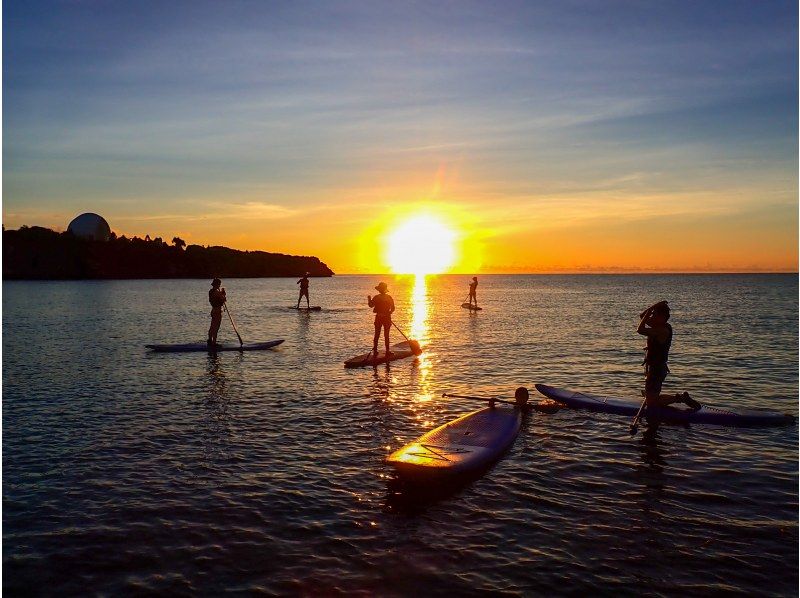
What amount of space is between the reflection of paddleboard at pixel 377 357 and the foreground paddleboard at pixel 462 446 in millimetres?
9878

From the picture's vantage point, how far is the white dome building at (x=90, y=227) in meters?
170

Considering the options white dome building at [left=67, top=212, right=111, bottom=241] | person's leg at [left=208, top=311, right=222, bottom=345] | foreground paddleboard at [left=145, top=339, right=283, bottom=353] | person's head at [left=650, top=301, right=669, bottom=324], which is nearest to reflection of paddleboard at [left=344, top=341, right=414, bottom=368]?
foreground paddleboard at [left=145, top=339, right=283, bottom=353]

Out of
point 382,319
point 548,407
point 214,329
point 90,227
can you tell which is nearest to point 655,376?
point 548,407

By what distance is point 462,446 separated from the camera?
11398 mm

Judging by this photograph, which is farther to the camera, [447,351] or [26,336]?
[26,336]

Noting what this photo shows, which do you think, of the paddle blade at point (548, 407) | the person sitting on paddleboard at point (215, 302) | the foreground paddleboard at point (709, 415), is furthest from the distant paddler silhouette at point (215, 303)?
the foreground paddleboard at point (709, 415)

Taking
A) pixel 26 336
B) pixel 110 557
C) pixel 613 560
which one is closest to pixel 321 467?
pixel 110 557

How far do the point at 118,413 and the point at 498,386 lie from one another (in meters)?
11.6

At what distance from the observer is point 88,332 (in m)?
36.9

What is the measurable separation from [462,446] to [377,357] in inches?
521

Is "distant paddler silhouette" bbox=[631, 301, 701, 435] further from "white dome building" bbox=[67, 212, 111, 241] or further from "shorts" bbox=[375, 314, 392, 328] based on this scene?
"white dome building" bbox=[67, 212, 111, 241]

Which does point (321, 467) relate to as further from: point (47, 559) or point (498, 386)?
point (498, 386)

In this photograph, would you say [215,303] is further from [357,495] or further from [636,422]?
[636,422]

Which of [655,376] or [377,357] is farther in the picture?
[377,357]
